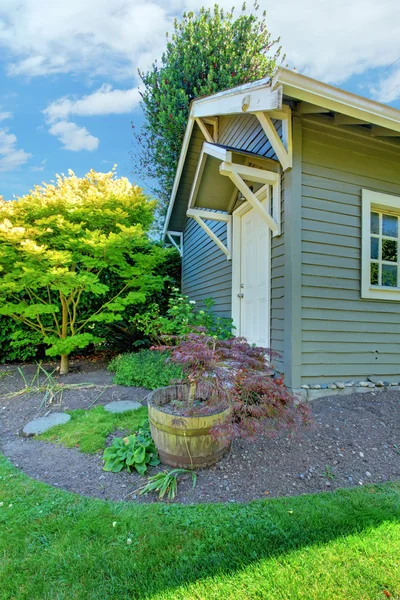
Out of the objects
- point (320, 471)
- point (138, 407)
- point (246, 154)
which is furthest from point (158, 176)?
point (320, 471)

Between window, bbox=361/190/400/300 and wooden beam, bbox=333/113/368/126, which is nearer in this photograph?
wooden beam, bbox=333/113/368/126

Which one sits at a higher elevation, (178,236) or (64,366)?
(178,236)

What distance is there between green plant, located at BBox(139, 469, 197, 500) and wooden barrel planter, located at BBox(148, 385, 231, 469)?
0.09 meters

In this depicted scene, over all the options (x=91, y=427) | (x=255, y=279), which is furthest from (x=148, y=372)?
(x=255, y=279)

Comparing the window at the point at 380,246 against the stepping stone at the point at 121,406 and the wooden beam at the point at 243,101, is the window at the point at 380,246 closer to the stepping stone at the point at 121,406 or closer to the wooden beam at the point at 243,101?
the wooden beam at the point at 243,101

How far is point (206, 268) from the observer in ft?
22.0

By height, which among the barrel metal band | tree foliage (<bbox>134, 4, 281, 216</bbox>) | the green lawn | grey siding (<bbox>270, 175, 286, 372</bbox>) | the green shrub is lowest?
the green lawn

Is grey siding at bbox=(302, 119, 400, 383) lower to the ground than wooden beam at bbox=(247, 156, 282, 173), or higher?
lower

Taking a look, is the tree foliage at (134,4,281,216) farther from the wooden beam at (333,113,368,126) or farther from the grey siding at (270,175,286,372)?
the grey siding at (270,175,286,372)

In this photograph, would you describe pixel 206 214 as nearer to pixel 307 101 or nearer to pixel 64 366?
pixel 307 101

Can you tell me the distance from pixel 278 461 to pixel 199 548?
103 cm

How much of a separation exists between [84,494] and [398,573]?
1753 mm

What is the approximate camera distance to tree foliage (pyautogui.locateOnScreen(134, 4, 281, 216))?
12.4m

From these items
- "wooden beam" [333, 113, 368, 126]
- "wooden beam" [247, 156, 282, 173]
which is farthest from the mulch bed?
"wooden beam" [333, 113, 368, 126]
